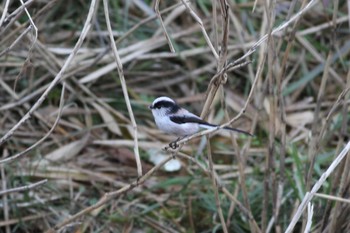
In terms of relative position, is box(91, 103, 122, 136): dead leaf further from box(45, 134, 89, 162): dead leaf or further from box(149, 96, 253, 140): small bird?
box(149, 96, 253, 140): small bird

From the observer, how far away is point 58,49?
17.0 ft

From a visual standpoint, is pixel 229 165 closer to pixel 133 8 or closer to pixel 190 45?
pixel 190 45

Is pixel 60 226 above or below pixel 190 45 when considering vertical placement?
below

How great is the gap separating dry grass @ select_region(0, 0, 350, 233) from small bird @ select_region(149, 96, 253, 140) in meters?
0.44

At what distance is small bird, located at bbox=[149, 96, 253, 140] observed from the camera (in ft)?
10.5

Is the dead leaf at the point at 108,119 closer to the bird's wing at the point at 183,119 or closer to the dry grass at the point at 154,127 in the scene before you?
the dry grass at the point at 154,127

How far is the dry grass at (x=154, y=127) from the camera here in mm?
4051

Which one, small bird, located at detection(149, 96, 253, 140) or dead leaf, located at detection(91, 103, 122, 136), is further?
dead leaf, located at detection(91, 103, 122, 136)

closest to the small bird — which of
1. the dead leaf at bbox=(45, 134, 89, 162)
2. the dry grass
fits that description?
the dry grass

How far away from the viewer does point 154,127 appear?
16.5ft

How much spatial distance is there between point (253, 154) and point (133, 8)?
1434 mm

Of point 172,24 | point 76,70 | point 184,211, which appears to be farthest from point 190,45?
point 184,211

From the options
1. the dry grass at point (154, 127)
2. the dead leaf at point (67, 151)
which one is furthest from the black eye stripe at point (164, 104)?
the dead leaf at point (67, 151)

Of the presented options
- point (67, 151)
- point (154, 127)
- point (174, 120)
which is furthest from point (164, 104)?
point (154, 127)
